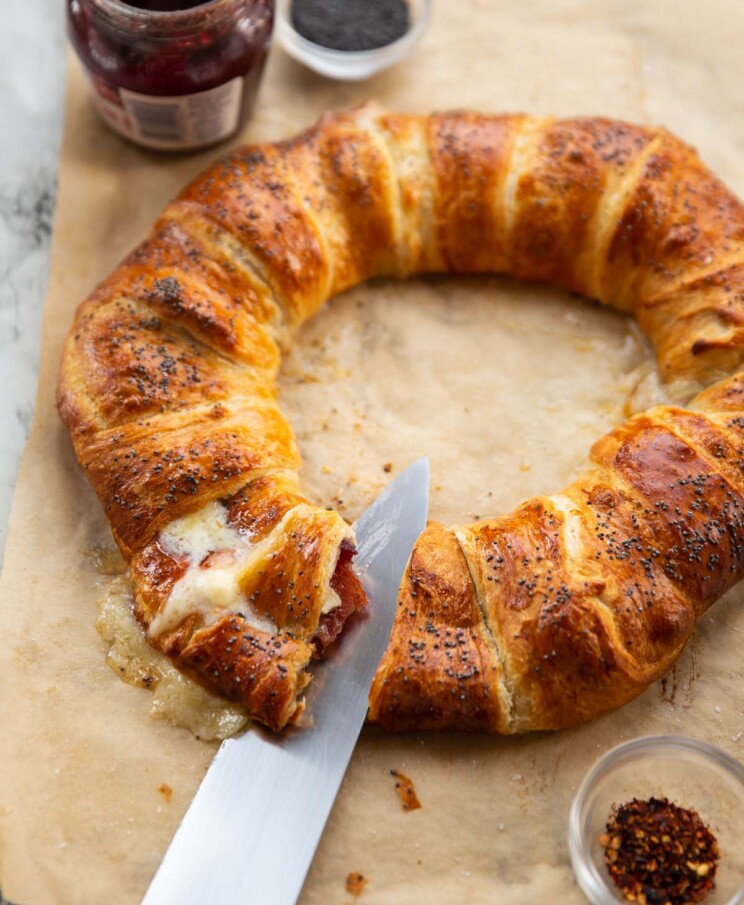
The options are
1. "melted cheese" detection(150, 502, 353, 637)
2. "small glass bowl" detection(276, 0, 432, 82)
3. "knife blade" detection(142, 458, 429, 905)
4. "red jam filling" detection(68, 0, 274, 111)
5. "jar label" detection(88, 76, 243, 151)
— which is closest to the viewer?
"knife blade" detection(142, 458, 429, 905)

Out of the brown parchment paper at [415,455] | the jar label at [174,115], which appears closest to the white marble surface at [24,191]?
the brown parchment paper at [415,455]

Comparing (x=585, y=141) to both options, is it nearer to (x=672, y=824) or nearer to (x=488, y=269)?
(x=488, y=269)

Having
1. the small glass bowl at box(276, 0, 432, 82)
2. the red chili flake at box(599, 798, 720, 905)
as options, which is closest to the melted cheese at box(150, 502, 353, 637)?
the red chili flake at box(599, 798, 720, 905)

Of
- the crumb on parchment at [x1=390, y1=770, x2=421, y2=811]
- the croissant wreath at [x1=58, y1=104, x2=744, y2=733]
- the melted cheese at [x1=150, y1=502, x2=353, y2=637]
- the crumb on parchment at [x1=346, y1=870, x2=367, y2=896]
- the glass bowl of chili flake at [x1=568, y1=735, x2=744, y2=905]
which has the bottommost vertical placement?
the crumb on parchment at [x1=346, y1=870, x2=367, y2=896]

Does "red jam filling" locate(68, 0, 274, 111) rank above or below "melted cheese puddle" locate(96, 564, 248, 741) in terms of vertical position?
above

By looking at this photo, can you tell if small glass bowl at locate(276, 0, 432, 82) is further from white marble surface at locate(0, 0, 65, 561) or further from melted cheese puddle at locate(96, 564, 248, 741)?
melted cheese puddle at locate(96, 564, 248, 741)
